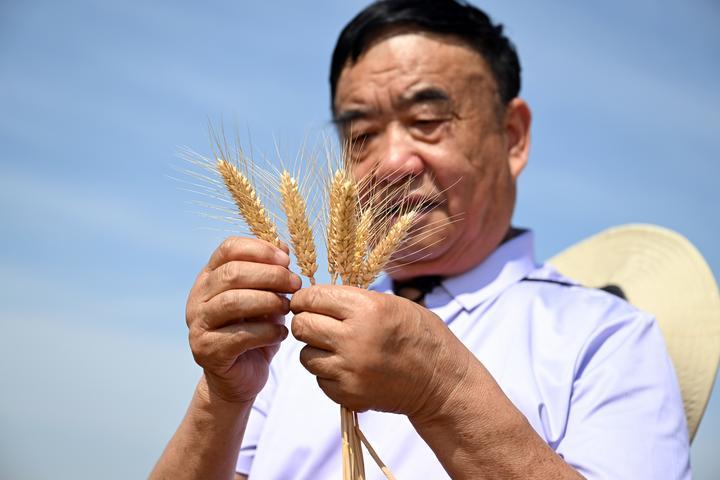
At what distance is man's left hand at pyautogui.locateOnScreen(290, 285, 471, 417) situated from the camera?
1.37 meters

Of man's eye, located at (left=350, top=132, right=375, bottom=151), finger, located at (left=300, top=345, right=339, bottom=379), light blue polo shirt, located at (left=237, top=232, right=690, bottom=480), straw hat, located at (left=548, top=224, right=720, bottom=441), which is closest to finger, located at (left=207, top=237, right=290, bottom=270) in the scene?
finger, located at (left=300, top=345, right=339, bottom=379)

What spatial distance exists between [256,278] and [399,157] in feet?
3.52

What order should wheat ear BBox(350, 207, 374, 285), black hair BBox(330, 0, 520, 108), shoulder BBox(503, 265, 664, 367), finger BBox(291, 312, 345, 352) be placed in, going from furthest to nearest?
black hair BBox(330, 0, 520, 108) < shoulder BBox(503, 265, 664, 367) < wheat ear BBox(350, 207, 374, 285) < finger BBox(291, 312, 345, 352)

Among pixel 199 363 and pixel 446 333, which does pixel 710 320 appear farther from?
pixel 199 363

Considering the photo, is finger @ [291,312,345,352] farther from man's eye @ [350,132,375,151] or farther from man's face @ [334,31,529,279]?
man's eye @ [350,132,375,151]

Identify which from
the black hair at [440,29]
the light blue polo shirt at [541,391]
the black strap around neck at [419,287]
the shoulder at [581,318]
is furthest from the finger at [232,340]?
the black hair at [440,29]

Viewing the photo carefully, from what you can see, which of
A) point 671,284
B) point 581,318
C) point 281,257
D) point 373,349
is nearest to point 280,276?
point 281,257

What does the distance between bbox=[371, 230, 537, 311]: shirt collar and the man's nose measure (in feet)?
1.50

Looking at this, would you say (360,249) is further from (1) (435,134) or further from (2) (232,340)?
(1) (435,134)

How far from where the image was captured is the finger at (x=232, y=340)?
59.9 inches

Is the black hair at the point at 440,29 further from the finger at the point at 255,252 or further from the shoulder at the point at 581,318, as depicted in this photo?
the finger at the point at 255,252

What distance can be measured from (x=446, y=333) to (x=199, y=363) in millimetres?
594

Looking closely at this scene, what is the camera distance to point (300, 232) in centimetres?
150

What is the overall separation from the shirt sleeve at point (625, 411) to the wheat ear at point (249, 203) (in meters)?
1.01
